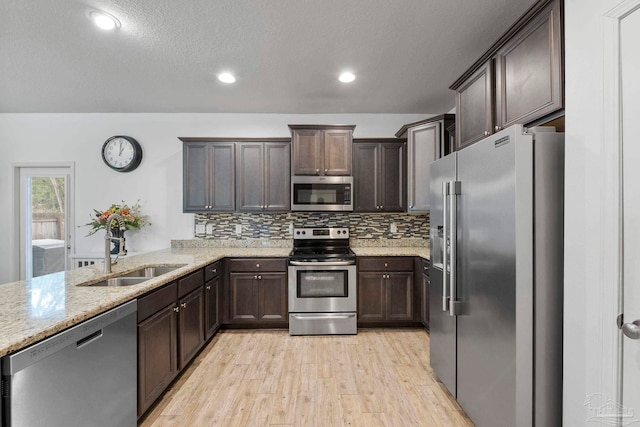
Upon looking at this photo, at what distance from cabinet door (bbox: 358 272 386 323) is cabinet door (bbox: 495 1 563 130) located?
6.52 ft

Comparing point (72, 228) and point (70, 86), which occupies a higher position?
point (70, 86)

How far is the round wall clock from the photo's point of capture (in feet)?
12.8

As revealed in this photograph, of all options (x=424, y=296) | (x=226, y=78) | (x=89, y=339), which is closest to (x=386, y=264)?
(x=424, y=296)

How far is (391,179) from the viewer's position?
3.70 metres

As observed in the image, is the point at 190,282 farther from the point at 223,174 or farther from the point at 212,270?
the point at 223,174

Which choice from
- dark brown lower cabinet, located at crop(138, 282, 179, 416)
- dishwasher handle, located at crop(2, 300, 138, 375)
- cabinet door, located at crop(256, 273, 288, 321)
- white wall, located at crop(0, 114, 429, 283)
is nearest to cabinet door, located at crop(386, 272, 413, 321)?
cabinet door, located at crop(256, 273, 288, 321)

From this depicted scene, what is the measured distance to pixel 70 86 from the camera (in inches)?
123

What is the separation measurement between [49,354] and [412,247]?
351 centimetres

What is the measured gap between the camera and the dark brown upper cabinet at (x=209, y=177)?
143 inches

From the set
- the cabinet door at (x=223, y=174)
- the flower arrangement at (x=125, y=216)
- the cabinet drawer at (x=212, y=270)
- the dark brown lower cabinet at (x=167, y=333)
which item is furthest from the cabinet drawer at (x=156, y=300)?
the flower arrangement at (x=125, y=216)

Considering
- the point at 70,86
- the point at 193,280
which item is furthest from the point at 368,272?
the point at 70,86

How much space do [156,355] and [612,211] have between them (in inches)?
101

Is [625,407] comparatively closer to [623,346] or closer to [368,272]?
[623,346]

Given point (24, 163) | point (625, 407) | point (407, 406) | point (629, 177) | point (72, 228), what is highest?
point (24, 163)
